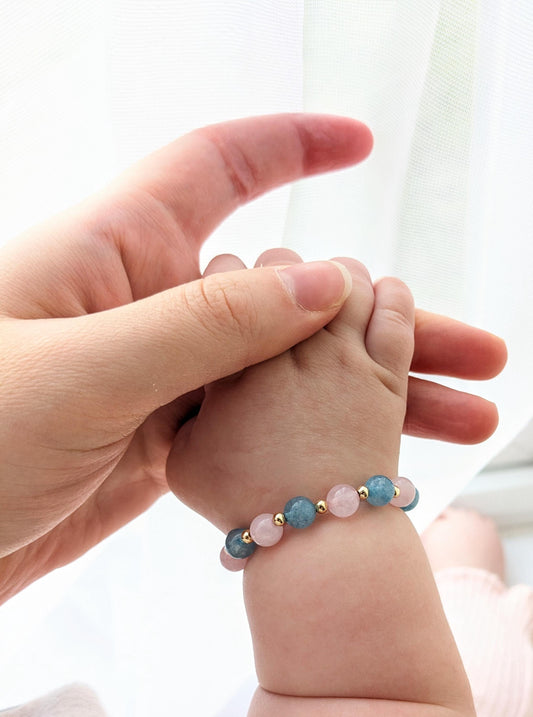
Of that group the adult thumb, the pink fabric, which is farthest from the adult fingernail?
the pink fabric

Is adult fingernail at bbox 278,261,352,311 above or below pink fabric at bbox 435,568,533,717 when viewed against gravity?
above

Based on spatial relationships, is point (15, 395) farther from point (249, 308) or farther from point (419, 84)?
point (419, 84)

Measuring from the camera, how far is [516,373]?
928 millimetres

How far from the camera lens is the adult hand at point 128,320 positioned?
1.79 feet

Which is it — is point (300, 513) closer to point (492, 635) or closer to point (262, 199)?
point (262, 199)

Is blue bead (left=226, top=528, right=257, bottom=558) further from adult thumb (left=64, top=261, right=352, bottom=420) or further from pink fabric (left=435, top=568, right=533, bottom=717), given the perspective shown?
pink fabric (left=435, top=568, right=533, bottom=717)

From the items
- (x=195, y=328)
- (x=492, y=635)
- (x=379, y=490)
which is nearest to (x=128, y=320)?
(x=195, y=328)

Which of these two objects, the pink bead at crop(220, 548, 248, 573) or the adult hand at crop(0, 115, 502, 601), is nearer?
the adult hand at crop(0, 115, 502, 601)

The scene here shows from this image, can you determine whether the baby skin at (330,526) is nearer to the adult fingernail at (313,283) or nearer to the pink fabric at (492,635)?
the adult fingernail at (313,283)

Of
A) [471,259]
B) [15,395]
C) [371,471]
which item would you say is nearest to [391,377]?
[371,471]

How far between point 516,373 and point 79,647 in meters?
0.69

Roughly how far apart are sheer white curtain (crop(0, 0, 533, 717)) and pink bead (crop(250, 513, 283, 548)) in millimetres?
332

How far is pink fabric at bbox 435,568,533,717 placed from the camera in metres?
0.92

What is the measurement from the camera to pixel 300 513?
1.98ft
